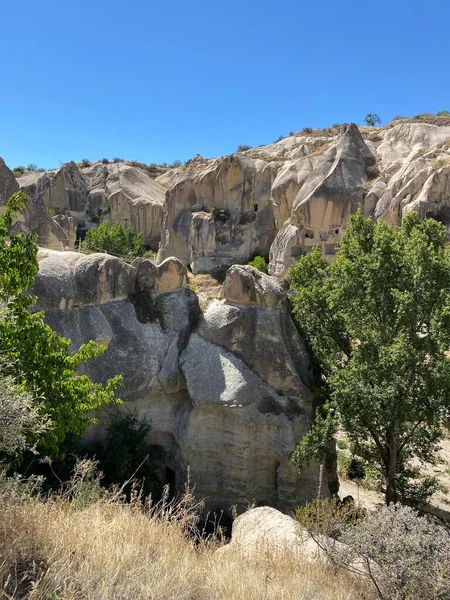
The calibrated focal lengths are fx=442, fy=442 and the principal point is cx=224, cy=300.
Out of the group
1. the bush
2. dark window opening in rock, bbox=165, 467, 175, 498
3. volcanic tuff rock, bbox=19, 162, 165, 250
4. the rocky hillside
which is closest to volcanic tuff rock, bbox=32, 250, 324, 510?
dark window opening in rock, bbox=165, 467, 175, 498

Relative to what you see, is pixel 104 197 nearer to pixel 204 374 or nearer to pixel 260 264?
pixel 260 264

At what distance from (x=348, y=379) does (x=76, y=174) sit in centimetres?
4227

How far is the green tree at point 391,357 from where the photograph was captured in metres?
8.07

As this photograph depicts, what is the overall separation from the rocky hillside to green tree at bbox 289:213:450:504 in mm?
8501

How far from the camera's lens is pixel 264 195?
33.2 meters

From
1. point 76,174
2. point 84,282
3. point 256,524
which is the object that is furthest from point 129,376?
point 76,174

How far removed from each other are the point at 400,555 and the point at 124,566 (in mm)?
2400

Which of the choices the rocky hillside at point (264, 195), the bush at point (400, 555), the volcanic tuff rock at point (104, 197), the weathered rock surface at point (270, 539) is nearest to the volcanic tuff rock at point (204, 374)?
the weathered rock surface at point (270, 539)

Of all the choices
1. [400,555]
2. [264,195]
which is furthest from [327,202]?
[400,555]

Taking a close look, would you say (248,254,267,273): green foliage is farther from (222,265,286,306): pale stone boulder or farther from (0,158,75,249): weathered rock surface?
(222,265,286,306): pale stone boulder

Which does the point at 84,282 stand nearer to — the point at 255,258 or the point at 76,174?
the point at 255,258

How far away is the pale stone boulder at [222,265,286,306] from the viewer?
10297mm

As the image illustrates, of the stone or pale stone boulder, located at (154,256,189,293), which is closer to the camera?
pale stone boulder, located at (154,256,189,293)

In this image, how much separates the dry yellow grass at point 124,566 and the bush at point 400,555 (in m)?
0.26
